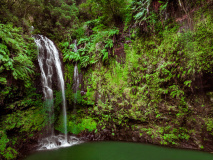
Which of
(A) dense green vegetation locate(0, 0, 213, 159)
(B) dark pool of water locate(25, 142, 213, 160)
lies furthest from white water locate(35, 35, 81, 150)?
(B) dark pool of water locate(25, 142, 213, 160)

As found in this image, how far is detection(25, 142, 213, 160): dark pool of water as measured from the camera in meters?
4.27

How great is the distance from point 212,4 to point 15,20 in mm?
9278

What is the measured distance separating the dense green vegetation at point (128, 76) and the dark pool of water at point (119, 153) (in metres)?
0.43

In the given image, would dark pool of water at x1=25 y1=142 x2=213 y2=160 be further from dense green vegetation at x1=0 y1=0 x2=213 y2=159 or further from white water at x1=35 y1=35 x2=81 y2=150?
white water at x1=35 y1=35 x2=81 y2=150

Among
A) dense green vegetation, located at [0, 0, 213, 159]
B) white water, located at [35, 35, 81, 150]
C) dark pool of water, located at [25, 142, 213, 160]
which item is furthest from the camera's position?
white water, located at [35, 35, 81, 150]

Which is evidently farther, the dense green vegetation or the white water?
the white water

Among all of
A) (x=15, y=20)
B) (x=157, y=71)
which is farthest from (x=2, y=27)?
(x=157, y=71)

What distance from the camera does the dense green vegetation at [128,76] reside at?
4.59m

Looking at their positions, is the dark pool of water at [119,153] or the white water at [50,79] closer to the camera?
the dark pool of water at [119,153]

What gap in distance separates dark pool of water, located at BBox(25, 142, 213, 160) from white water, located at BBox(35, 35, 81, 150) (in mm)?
804

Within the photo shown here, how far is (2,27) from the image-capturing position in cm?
506

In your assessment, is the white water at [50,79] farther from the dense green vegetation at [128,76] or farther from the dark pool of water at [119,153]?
the dark pool of water at [119,153]

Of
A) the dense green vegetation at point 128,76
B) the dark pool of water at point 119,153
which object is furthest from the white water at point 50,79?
the dark pool of water at point 119,153

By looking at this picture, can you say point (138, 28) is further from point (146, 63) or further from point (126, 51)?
point (146, 63)
